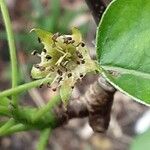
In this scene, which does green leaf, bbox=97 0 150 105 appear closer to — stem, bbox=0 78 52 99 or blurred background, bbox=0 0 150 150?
stem, bbox=0 78 52 99

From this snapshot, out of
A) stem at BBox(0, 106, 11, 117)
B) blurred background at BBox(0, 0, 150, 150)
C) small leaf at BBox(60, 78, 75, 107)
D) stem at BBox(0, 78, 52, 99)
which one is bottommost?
blurred background at BBox(0, 0, 150, 150)

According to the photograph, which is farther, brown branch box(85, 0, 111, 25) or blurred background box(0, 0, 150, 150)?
blurred background box(0, 0, 150, 150)

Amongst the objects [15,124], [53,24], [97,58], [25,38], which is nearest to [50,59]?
[97,58]

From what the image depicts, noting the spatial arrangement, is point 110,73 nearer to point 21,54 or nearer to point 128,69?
point 128,69

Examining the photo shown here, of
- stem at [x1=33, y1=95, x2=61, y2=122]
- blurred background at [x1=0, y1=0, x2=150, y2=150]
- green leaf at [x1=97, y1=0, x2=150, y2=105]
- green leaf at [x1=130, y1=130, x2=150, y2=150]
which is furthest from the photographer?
blurred background at [x1=0, y1=0, x2=150, y2=150]

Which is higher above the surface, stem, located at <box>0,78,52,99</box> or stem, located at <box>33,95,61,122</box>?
stem, located at <box>0,78,52,99</box>

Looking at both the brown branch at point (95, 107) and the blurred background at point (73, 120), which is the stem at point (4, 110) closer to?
the brown branch at point (95, 107)

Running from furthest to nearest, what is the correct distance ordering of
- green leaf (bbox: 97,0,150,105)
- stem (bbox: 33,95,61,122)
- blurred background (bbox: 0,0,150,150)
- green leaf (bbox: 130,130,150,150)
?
blurred background (bbox: 0,0,150,150) → green leaf (bbox: 130,130,150,150) → stem (bbox: 33,95,61,122) → green leaf (bbox: 97,0,150,105)

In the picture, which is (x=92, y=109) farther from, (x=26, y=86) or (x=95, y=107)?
(x=26, y=86)

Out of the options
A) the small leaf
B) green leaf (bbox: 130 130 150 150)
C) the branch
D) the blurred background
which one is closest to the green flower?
the small leaf
